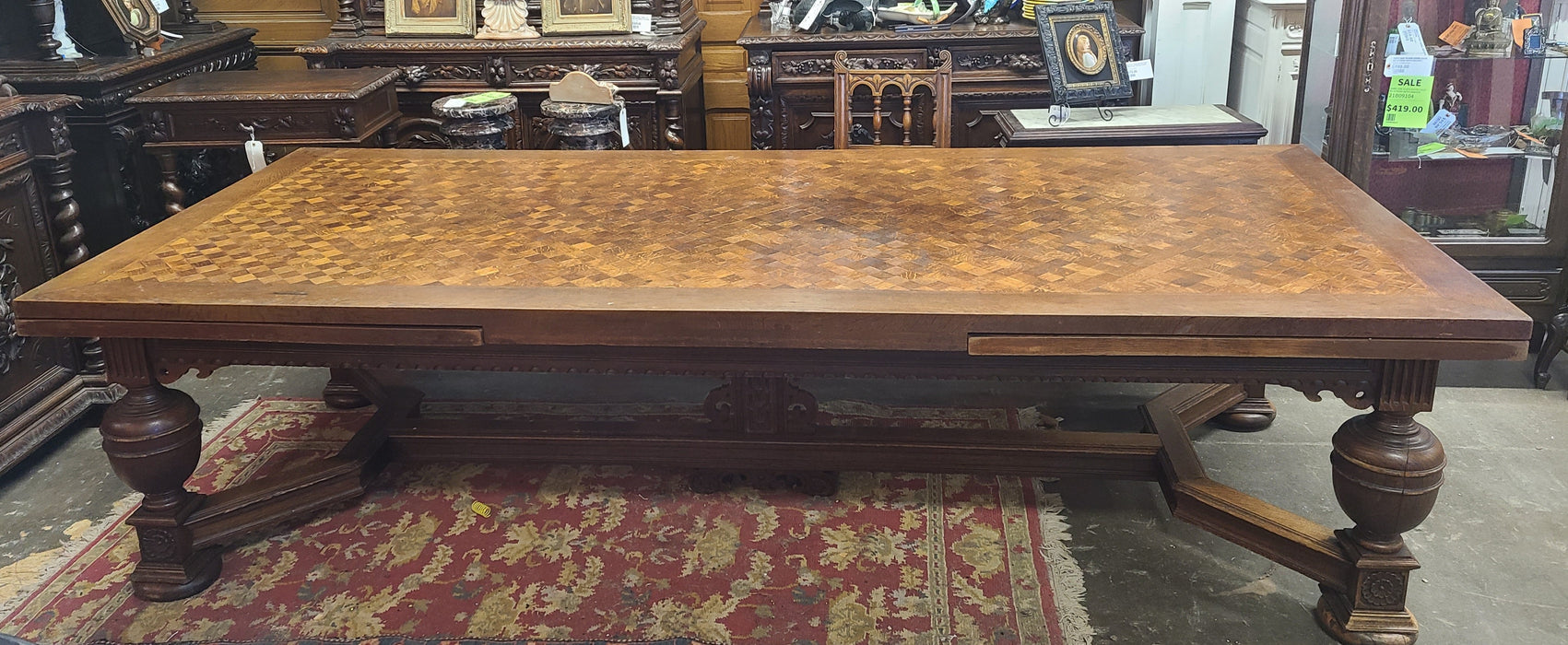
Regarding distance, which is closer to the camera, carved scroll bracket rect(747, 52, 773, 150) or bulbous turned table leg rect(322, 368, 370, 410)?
bulbous turned table leg rect(322, 368, 370, 410)

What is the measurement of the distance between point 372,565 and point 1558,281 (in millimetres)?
3258

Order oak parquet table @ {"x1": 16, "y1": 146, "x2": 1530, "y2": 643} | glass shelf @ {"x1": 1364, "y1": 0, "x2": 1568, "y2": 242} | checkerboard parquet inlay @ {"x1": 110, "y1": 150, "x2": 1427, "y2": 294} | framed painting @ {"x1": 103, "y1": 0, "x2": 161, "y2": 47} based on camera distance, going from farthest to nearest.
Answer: framed painting @ {"x1": 103, "y1": 0, "x2": 161, "y2": 47}, glass shelf @ {"x1": 1364, "y1": 0, "x2": 1568, "y2": 242}, checkerboard parquet inlay @ {"x1": 110, "y1": 150, "x2": 1427, "y2": 294}, oak parquet table @ {"x1": 16, "y1": 146, "x2": 1530, "y2": 643}

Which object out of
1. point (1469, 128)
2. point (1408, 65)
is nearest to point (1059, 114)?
point (1408, 65)

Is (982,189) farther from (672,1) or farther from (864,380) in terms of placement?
(672,1)

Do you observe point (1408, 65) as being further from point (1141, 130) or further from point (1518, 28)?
point (1141, 130)

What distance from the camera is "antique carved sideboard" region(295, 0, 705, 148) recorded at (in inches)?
171

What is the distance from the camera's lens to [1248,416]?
3.01 metres

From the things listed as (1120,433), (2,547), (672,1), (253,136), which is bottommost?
(2,547)

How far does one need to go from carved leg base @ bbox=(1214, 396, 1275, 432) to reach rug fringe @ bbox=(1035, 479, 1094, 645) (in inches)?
24.1

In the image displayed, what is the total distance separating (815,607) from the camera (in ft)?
7.52

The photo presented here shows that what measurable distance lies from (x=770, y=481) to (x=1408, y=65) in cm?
223

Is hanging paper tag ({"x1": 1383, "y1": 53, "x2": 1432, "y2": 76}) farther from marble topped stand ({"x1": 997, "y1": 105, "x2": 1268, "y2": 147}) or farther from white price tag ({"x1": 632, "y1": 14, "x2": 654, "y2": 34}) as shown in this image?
white price tag ({"x1": 632, "y1": 14, "x2": 654, "y2": 34})

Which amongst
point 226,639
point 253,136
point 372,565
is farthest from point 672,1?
point 226,639

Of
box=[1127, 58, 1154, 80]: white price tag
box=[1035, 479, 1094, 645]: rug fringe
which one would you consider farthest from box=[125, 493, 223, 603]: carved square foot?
box=[1127, 58, 1154, 80]: white price tag
